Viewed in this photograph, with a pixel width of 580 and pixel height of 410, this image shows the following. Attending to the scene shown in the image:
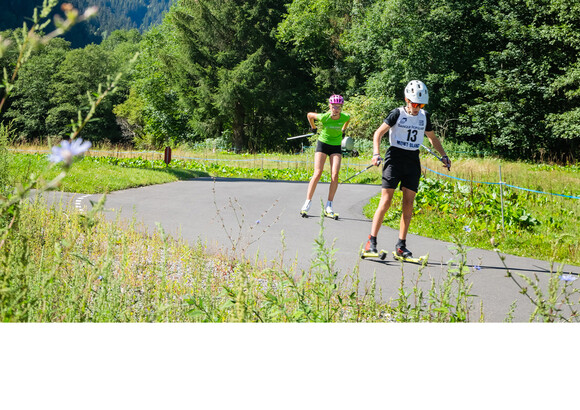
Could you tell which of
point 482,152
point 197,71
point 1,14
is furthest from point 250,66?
point 1,14

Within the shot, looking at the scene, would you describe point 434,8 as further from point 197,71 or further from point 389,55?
point 197,71

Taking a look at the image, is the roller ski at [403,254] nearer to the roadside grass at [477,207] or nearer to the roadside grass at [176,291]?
the roadside grass at [477,207]

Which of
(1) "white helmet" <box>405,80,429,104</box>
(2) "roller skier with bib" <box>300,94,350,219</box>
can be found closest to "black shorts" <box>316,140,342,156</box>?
(2) "roller skier with bib" <box>300,94,350,219</box>

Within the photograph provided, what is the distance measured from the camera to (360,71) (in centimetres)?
3148

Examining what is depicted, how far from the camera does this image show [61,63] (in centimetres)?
3681

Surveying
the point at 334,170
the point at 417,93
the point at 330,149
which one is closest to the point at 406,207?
the point at 417,93

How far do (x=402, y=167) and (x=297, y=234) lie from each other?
71.2 inches

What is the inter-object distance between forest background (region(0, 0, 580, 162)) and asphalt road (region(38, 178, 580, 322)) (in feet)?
39.6

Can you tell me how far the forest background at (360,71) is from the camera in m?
24.2

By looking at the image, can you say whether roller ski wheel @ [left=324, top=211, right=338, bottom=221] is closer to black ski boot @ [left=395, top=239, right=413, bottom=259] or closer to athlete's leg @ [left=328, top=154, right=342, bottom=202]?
athlete's leg @ [left=328, top=154, right=342, bottom=202]

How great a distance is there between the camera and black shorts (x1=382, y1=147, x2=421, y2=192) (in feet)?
17.4

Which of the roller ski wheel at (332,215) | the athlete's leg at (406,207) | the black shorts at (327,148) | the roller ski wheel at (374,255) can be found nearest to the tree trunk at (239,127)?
the black shorts at (327,148)

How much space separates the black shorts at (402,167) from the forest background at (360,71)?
17.0 meters
